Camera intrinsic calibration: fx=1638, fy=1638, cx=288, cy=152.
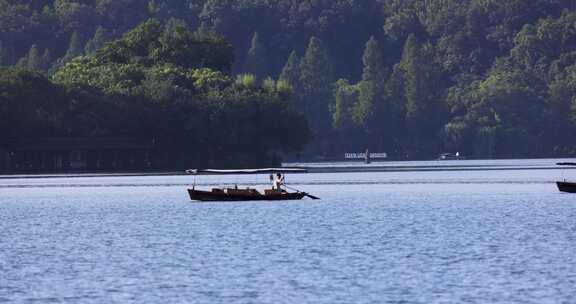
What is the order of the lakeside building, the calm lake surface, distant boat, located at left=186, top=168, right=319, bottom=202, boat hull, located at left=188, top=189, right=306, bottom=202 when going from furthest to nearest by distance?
the lakeside building → boat hull, located at left=188, top=189, right=306, bottom=202 → distant boat, located at left=186, top=168, right=319, bottom=202 → the calm lake surface

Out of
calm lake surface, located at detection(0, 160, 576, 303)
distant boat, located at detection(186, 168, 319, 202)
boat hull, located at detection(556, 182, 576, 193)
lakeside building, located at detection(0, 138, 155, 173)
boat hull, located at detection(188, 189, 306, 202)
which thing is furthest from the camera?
lakeside building, located at detection(0, 138, 155, 173)

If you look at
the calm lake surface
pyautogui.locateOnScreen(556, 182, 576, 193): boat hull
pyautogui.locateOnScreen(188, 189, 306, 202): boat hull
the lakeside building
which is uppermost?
the lakeside building

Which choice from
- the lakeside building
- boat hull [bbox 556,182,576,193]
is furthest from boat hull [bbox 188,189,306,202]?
the lakeside building

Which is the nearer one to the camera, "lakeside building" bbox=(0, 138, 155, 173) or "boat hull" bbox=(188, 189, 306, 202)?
"boat hull" bbox=(188, 189, 306, 202)

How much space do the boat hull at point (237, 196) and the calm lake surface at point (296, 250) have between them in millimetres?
766

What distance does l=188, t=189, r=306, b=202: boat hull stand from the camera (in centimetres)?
11444

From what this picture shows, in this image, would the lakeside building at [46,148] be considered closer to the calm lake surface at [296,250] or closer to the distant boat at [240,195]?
the calm lake surface at [296,250]

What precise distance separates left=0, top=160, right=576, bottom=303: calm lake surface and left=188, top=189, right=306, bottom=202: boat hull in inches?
30.2

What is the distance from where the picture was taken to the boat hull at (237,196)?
114438 millimetres

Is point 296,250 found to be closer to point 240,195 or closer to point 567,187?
point 240,195

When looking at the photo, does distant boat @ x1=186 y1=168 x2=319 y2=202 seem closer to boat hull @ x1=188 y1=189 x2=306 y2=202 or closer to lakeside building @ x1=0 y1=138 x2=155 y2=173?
boat hull @ x1=188 y1=189 x2=306 y2=202

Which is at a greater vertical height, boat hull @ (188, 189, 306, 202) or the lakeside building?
the lakeside building

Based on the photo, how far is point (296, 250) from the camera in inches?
2788

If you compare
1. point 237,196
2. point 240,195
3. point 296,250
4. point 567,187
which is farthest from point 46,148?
point 296,250
